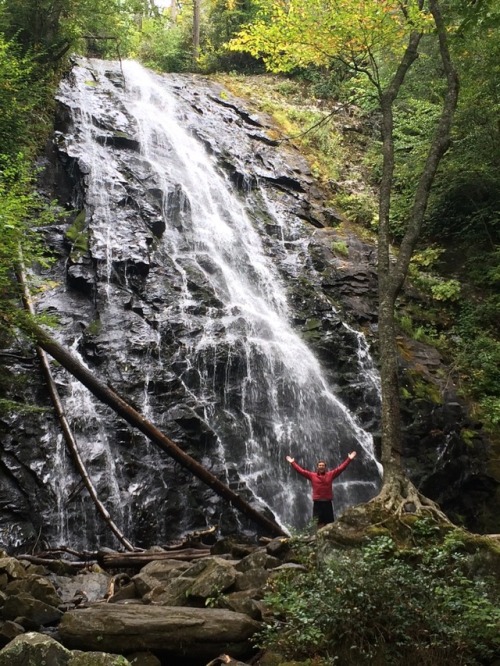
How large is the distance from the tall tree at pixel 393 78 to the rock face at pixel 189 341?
3356mm

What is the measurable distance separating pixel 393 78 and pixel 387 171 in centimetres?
197

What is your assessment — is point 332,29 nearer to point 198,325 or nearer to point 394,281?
point 394,281

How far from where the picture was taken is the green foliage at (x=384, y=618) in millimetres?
3980

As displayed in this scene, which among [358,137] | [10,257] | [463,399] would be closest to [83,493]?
[10,257]

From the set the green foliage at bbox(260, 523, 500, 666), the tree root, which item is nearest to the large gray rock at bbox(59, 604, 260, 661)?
the green foliage at bbox(260, 523, 500, 666)

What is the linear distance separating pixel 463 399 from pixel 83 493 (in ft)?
27.6

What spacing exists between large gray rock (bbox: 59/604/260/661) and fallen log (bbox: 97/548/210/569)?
8.65ft

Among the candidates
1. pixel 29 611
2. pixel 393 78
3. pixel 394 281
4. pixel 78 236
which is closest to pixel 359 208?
pixel 393 78

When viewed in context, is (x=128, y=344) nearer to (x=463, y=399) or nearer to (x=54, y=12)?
(x=463, y=399)

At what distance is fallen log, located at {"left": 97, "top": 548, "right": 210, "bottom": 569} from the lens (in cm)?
720

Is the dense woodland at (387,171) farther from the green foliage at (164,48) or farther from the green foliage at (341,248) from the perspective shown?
the green foliage at (341,248)

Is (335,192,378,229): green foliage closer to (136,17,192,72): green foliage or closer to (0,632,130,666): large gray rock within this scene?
(136,17,192,72): green foliage

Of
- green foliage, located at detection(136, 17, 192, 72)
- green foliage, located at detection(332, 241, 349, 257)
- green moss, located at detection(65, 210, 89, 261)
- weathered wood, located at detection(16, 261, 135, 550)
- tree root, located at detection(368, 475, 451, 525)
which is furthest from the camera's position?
green foliage, located at detection(136, 17, 192, 72)

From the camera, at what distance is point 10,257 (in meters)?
8.67
